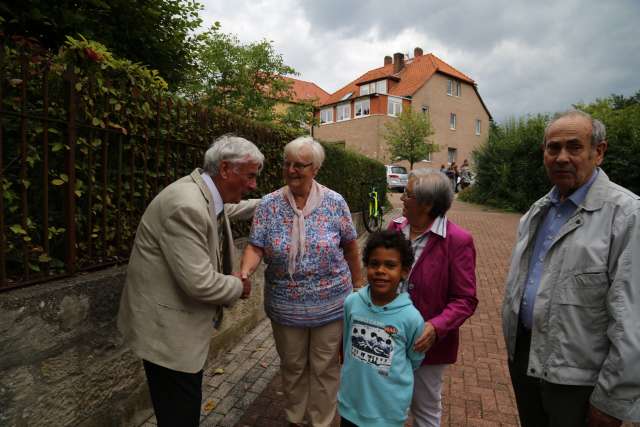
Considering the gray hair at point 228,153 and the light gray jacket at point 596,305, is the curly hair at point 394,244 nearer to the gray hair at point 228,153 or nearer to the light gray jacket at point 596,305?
the light gray jacket at point 596,305

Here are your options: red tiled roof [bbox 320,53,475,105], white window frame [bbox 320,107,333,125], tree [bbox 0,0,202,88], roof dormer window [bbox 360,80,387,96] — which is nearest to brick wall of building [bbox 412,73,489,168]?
red tiled roof [bbox 320,53,475,105]

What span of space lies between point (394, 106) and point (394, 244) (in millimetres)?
36592

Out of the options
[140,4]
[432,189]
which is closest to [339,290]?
[432,189]

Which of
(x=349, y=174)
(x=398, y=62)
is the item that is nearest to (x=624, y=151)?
(x=349, y=174)

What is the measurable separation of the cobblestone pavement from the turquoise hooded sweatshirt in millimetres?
1206

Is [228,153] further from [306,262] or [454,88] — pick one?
[454,88]

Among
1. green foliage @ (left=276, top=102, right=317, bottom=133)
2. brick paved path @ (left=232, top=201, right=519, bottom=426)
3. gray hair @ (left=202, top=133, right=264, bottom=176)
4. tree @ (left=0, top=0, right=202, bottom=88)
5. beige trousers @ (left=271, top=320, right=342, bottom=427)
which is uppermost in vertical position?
green foliage @ (left=276, top=102, right=317, bottom=133)

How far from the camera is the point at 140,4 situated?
4.68 metres

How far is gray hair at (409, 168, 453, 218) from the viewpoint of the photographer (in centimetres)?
228

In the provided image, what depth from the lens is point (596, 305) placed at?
1.73 m

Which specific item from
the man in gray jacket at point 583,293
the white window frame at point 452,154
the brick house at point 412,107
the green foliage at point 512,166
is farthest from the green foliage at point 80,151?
the white window frame at point 452,154

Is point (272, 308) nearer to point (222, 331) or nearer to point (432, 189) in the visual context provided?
point (432, 189)

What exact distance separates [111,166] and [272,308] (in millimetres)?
1478

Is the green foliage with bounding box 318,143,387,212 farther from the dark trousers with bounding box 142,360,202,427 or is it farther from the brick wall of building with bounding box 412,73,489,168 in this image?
the brick wall of building with bounding box 412,73,489,168
